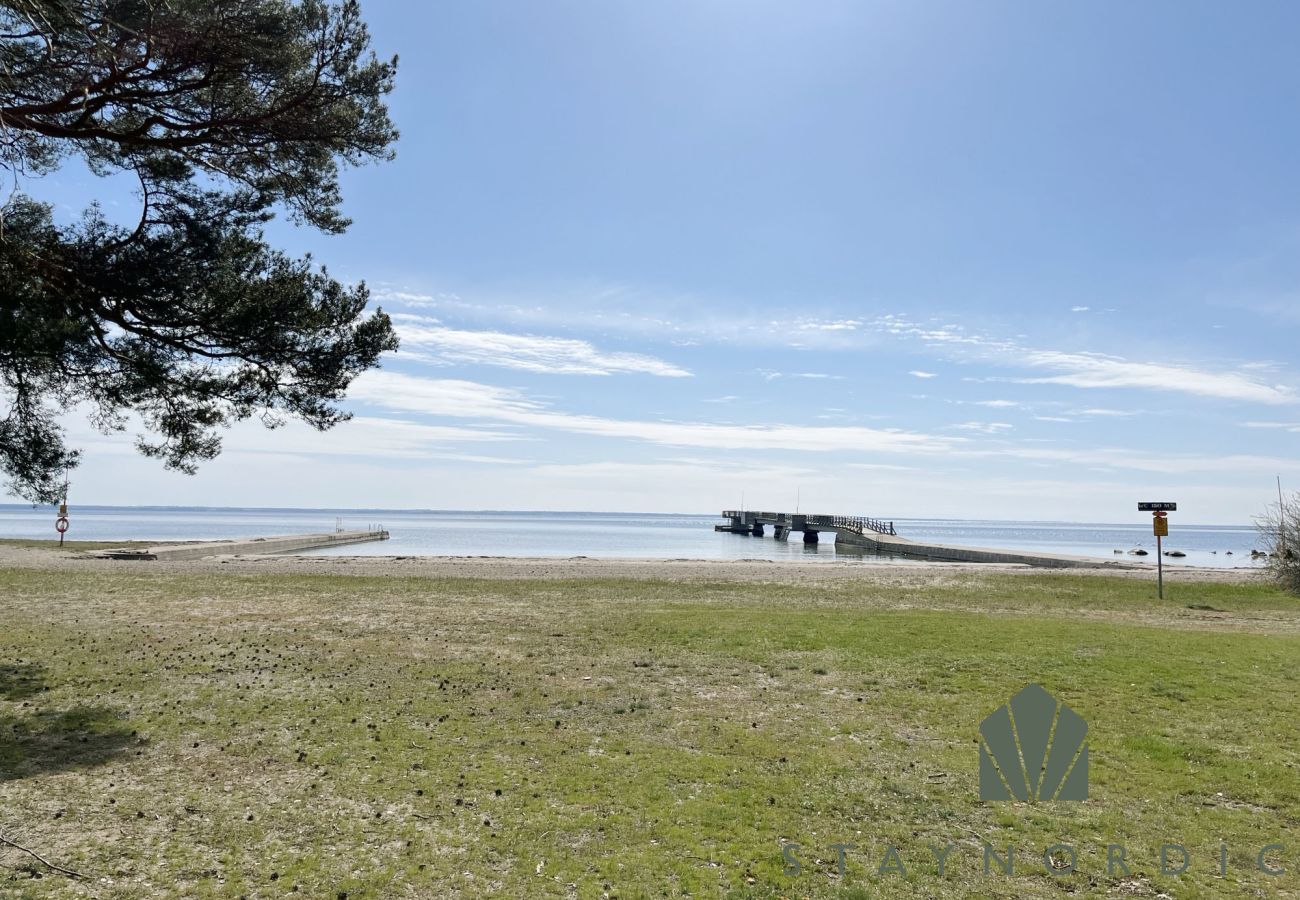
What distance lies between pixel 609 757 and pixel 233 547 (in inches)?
1959

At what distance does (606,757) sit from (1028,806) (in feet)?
13.1

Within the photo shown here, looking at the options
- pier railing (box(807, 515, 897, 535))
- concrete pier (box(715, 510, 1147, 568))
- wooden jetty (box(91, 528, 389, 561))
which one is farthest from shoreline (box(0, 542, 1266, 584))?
pier railing (box(807, 515, 897, 535))

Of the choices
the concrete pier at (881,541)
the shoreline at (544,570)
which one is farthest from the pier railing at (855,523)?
the shoreline at (544,570)

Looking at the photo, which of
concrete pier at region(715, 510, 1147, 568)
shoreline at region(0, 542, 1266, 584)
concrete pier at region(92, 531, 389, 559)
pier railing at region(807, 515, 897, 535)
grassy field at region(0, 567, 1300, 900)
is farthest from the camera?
pier railing at region(807, 515, 897, 535)

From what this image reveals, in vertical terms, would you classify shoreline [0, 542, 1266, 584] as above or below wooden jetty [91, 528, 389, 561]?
above

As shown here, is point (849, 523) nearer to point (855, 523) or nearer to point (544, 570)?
point (855, 523)

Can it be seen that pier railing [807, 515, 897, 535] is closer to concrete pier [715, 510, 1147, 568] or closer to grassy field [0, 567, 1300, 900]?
concrete pier [715, 510, 1147, 568]

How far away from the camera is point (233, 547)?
5000 cm

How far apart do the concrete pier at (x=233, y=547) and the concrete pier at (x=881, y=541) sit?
163ft

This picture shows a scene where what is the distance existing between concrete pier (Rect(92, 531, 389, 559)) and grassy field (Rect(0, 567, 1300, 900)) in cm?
2309

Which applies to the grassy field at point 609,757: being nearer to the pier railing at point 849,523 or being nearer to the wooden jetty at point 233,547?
the wooden jetty at point 233,547

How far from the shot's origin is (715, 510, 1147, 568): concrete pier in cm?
4975

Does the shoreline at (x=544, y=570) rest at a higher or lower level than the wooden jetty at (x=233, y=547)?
higher

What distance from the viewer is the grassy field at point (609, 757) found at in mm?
5586
